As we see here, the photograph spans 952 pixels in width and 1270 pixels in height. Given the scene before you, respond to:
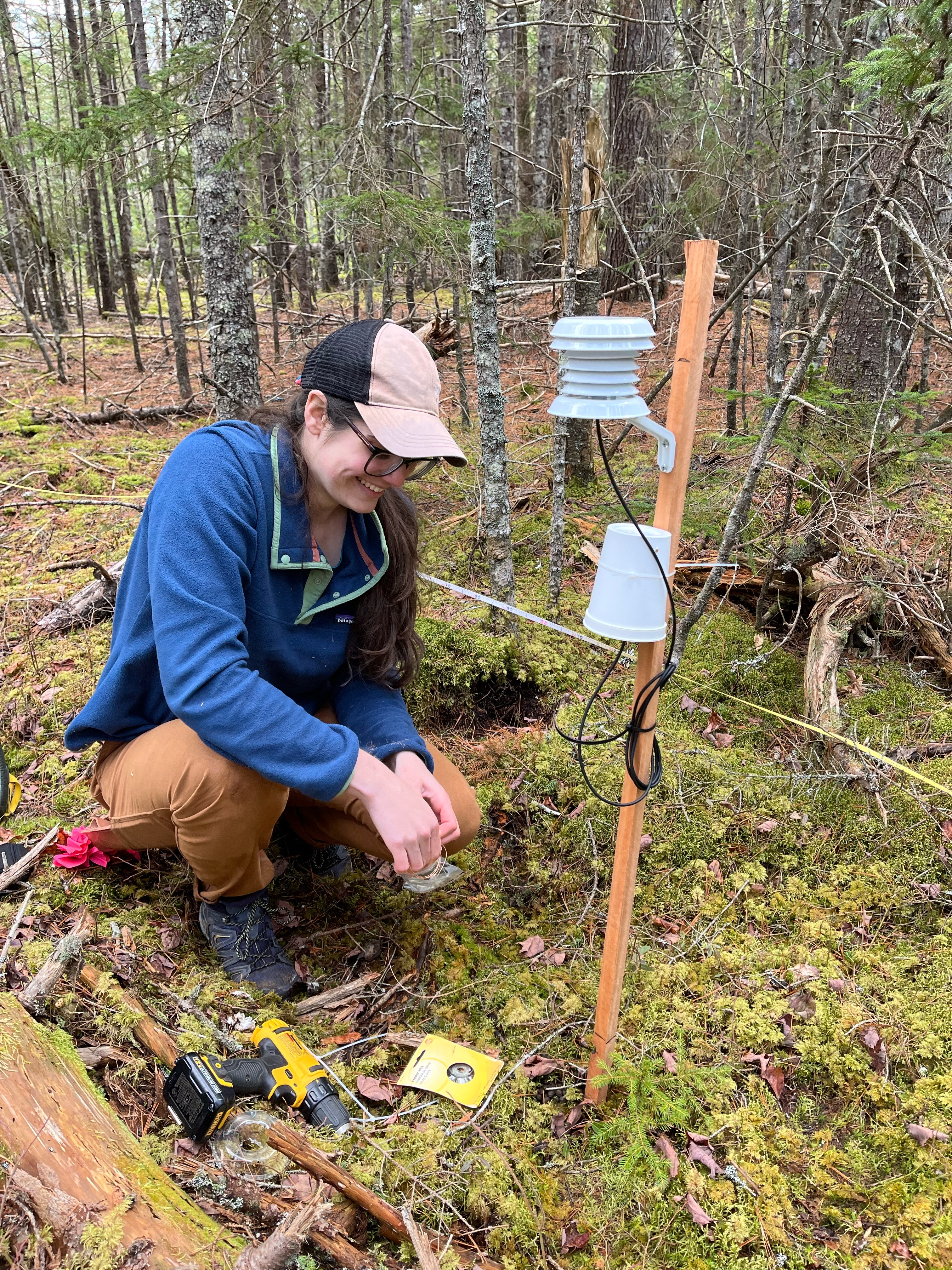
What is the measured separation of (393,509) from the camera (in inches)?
94.7

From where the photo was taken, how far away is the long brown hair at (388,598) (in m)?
2.38

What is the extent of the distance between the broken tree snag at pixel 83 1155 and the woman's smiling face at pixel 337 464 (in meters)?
1.41

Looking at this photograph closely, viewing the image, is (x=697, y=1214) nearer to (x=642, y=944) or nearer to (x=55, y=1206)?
(x=642, y=944)

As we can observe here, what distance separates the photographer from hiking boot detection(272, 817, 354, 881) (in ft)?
9.23

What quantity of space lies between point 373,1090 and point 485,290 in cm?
295

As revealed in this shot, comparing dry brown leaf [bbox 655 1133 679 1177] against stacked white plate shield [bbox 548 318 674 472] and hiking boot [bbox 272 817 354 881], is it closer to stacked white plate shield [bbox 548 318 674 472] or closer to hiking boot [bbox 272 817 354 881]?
hiking boot [bbox 272 817 354 881]

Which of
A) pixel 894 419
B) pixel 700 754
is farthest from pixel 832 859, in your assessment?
pixel 894 419

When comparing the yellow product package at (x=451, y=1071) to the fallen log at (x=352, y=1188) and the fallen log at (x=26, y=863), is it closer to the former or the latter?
the fallen log at (x=352, y=1188)

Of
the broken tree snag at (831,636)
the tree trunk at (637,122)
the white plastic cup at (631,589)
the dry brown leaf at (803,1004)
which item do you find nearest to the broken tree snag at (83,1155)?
the white plastic cup at (631,589)

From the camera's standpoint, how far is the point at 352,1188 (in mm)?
1669

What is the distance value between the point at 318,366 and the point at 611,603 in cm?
102

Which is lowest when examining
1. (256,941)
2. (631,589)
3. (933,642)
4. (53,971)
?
(256,941)

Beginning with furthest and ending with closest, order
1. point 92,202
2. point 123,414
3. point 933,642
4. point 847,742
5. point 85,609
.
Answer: point 92,202
point 123,414
point 85,609
point 933,642
point 847,742

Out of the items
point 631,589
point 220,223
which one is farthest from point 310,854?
point 220,223
